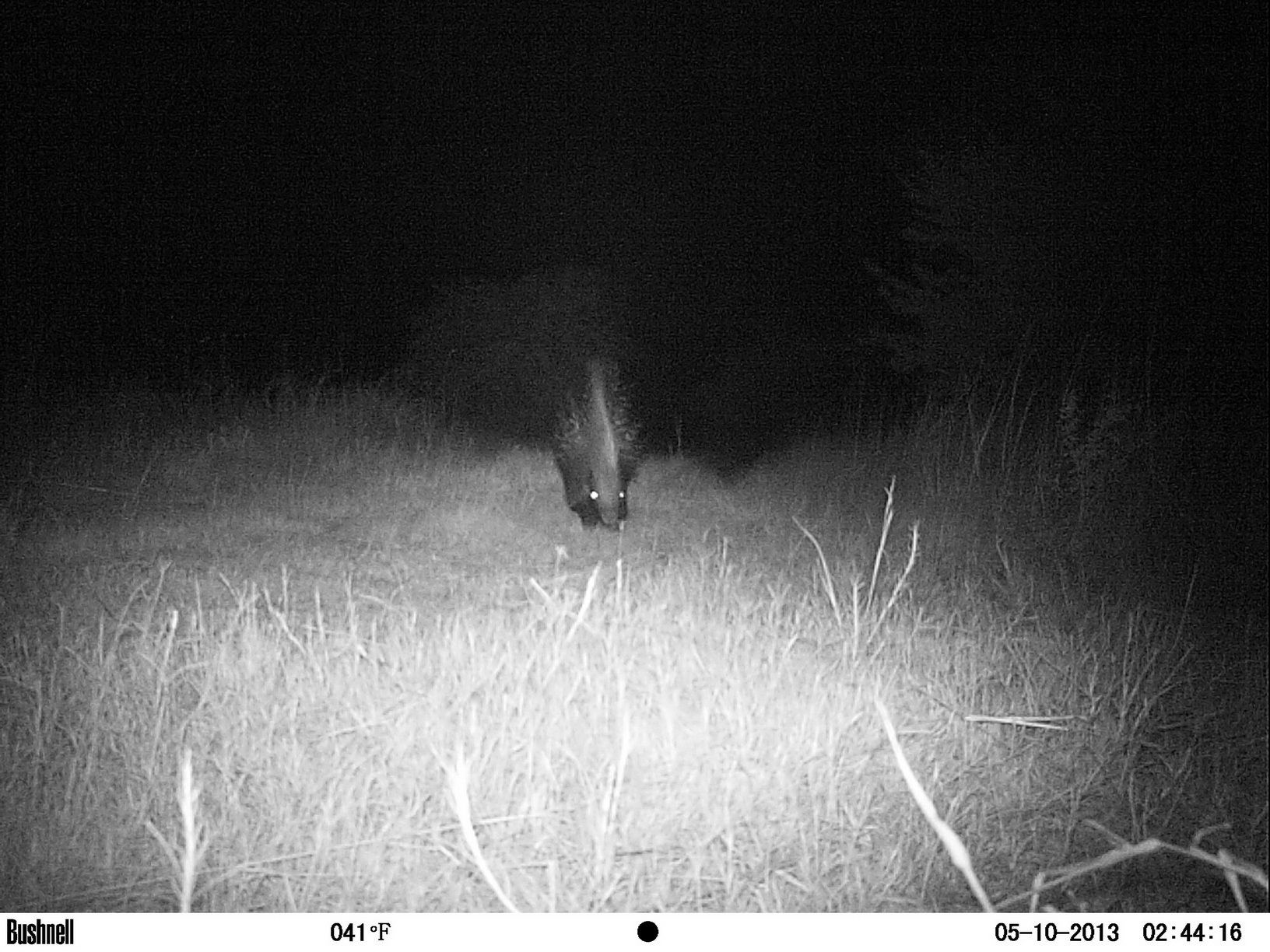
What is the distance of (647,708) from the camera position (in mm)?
3385

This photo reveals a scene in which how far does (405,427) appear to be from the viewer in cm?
880

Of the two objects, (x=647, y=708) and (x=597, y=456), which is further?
(x=597, y=456)

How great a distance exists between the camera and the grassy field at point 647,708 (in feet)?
8.63

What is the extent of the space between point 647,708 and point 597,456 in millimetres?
3394

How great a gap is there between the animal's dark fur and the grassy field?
0.71 ft

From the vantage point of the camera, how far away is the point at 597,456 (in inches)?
262

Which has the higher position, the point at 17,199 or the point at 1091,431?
the point at 17,199

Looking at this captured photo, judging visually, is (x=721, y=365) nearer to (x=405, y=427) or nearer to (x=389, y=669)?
(x=405, y=427)

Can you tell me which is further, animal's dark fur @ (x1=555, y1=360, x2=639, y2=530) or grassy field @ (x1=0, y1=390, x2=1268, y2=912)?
animal's dark fur @ (x1=555, y1=360, x2=639, y2=530)

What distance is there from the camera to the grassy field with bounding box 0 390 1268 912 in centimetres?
263

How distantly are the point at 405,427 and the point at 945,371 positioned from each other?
4.39 meters
